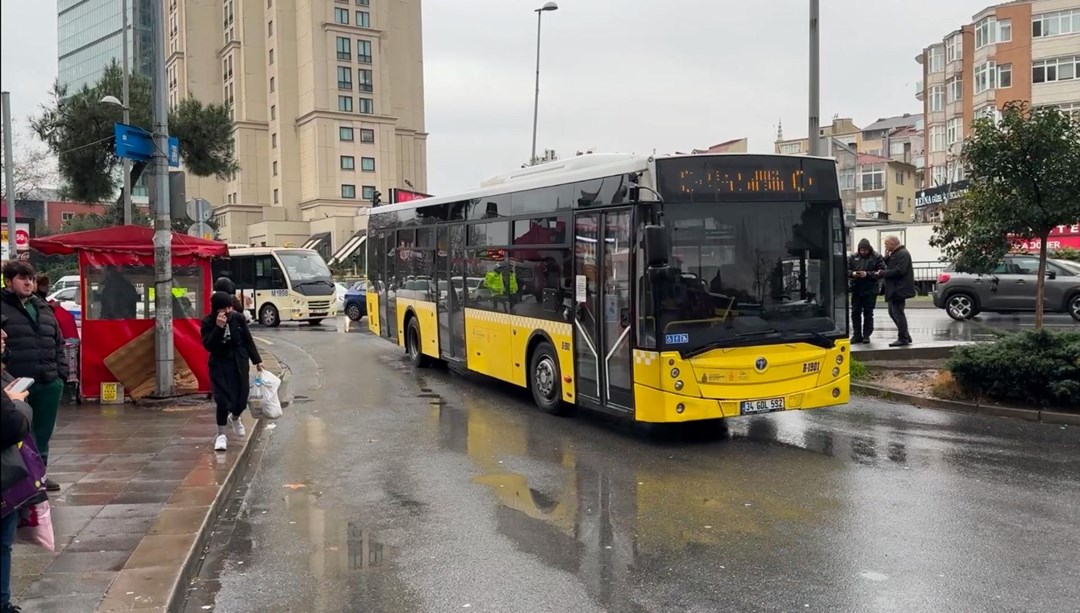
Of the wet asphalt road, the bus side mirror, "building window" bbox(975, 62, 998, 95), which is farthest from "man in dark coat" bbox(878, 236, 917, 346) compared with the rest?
"building window" bbox(975, 62, 998, 95)

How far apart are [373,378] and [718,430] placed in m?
7.04

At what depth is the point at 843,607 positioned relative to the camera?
4969 mm

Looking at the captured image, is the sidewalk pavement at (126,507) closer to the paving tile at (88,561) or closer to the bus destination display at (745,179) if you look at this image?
the paving tile at (88,561)

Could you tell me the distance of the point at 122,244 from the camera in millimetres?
12164

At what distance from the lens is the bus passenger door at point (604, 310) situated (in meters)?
9.33

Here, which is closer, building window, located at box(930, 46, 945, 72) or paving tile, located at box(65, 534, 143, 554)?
paving tile, located at box(65, 534, 143, 554)

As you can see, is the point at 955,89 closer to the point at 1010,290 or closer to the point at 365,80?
the point at 1010,290

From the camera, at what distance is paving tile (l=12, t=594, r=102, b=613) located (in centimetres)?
475

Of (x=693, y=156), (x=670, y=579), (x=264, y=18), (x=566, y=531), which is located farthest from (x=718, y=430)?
(x=264, y=18)

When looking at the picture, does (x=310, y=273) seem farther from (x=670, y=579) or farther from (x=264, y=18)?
(x=264, y=18)

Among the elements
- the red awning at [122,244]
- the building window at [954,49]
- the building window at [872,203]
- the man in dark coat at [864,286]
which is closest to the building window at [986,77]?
the building window at [954,49]

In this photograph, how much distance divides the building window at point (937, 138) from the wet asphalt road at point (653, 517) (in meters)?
62.1

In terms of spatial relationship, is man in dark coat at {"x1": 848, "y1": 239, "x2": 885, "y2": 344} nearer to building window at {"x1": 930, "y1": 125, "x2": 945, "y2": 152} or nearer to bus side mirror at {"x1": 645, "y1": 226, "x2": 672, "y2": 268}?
bus side mirror at {"x1": 645, "y1": 226, "x2": 672, "y2": 268}

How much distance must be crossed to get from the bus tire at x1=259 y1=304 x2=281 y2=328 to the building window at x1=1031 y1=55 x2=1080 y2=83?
4594cm
